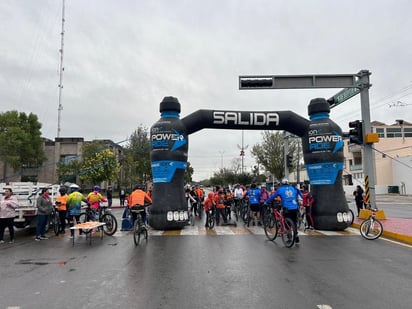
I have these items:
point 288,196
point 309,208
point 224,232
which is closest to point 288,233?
point 288,196

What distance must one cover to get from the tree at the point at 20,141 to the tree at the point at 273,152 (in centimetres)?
3220

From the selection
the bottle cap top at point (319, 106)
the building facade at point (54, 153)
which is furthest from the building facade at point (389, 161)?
the building facade at point (54, 153)

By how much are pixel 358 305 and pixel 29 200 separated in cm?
1090

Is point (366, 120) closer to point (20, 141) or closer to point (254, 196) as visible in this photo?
point (254, 196)

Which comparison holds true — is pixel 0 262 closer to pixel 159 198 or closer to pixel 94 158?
pixel 159 198

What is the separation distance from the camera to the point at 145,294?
5.29m

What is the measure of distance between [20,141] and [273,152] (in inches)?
1358

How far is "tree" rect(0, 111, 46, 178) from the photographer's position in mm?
46094

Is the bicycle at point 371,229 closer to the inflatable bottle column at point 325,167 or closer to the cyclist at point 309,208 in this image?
the inflatable bottle column at point 325,167

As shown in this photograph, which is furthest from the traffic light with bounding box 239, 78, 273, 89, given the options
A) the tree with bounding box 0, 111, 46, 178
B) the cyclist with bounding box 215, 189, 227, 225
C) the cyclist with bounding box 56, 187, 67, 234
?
the tree with bounding box 0, 111, 46, 178

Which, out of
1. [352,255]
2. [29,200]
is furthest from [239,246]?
[29,200]

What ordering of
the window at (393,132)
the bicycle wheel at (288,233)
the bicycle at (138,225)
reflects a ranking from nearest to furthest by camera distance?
1. the bicycle wheel at (288,233)
2. the bicycle at (138,225)
3. the window at (393,132)

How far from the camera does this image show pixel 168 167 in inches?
525

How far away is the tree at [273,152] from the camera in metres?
45.6
